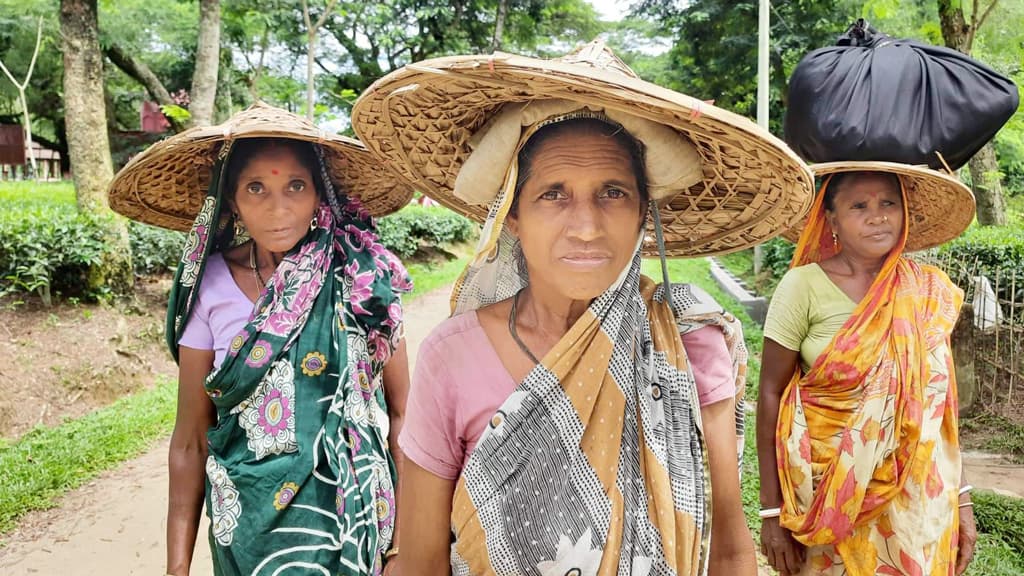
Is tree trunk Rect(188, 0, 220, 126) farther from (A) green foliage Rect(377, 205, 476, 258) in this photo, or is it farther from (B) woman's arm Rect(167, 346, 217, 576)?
(B) woman's arm Rect(167, 346, 217, 576)

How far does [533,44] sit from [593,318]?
74.1 ft

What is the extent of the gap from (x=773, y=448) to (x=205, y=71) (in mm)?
7562

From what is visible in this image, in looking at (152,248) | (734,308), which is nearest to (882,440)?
(152,248)

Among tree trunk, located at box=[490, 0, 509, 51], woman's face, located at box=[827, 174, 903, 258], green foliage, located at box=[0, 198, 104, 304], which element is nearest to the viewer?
woman's face, located at box=[827, 174, 903, 258]

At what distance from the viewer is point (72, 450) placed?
495 cm

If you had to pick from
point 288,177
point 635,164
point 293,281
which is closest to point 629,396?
point 635,164

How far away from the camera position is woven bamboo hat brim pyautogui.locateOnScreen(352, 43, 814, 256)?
1204mm

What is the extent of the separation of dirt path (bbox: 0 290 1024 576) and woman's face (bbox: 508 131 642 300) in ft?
9.10

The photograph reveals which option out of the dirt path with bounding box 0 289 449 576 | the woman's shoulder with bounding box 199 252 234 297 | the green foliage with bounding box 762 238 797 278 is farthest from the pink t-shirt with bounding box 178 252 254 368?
the green foliage with bounding box 762 238 797 278

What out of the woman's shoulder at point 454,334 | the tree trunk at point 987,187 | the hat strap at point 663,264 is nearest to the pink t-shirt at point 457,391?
the woman's shoulder at point 454,334

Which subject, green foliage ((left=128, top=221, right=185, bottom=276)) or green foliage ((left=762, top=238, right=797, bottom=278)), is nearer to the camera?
green foliage ((left=128, top=221, right=185, bottom=276))

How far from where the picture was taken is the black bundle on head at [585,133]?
4.61 ft

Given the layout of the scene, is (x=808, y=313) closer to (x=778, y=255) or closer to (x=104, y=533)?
(x=104, y=533)

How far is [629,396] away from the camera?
4.44 feet
